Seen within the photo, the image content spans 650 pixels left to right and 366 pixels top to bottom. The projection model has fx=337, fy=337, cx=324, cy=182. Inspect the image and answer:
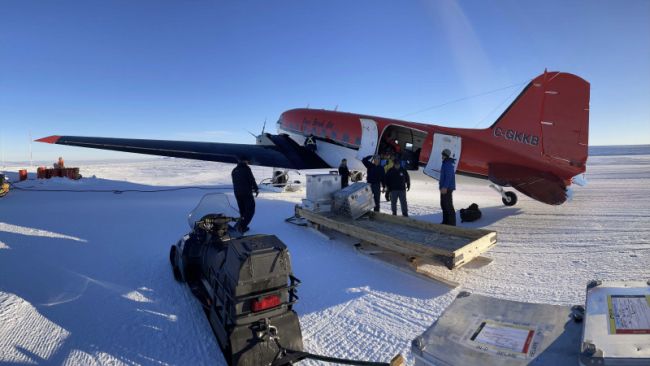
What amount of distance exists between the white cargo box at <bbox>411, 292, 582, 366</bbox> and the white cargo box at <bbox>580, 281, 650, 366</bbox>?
12 cm

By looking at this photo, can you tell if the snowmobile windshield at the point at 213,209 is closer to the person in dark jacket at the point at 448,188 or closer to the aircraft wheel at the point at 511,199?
the person in dark jacket at the point at 448,188

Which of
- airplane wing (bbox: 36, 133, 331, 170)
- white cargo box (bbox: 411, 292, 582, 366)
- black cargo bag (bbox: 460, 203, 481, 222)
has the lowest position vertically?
black cargo bag (bbox: 460, 203, 481, 222)

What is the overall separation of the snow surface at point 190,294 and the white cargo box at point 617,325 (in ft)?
6.14

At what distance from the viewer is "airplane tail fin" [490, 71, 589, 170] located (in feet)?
30.4

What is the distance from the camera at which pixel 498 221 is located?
858cm

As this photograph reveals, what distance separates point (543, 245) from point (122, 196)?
13.3 metres

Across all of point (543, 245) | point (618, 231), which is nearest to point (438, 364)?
point (543, 245)

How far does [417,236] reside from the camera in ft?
19.9


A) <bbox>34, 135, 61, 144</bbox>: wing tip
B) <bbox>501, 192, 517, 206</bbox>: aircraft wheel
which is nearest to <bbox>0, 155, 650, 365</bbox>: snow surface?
<bbox>501, 192, 517, 206</bbox>: aircraft wheel

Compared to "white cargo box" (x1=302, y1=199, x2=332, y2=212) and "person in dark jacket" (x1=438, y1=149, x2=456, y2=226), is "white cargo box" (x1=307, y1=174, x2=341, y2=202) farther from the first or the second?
"person in dark jacket" (x1=438, y1=149, x2=456, y2=226)

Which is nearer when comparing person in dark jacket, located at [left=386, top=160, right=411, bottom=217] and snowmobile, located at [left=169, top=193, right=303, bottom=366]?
snowmobile, located at [left=169, top=193, right=303, bottom=366]

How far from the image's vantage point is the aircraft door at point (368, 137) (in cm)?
1188

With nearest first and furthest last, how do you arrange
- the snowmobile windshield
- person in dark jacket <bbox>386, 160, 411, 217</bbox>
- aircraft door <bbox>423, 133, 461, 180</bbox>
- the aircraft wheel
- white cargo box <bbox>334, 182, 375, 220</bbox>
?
the snowmobile windshield, white cargo box <bbox>334, 182, 375, 220</bbox>, person in dark jacket <bbox>386, 160, 411, 217</bbox>, aircraft door <bbox>423, 133, 461, 180</bbox>, the aircraft wheel

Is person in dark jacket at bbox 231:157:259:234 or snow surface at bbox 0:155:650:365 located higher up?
person in dark jacket at bbox 231:157:259:234
